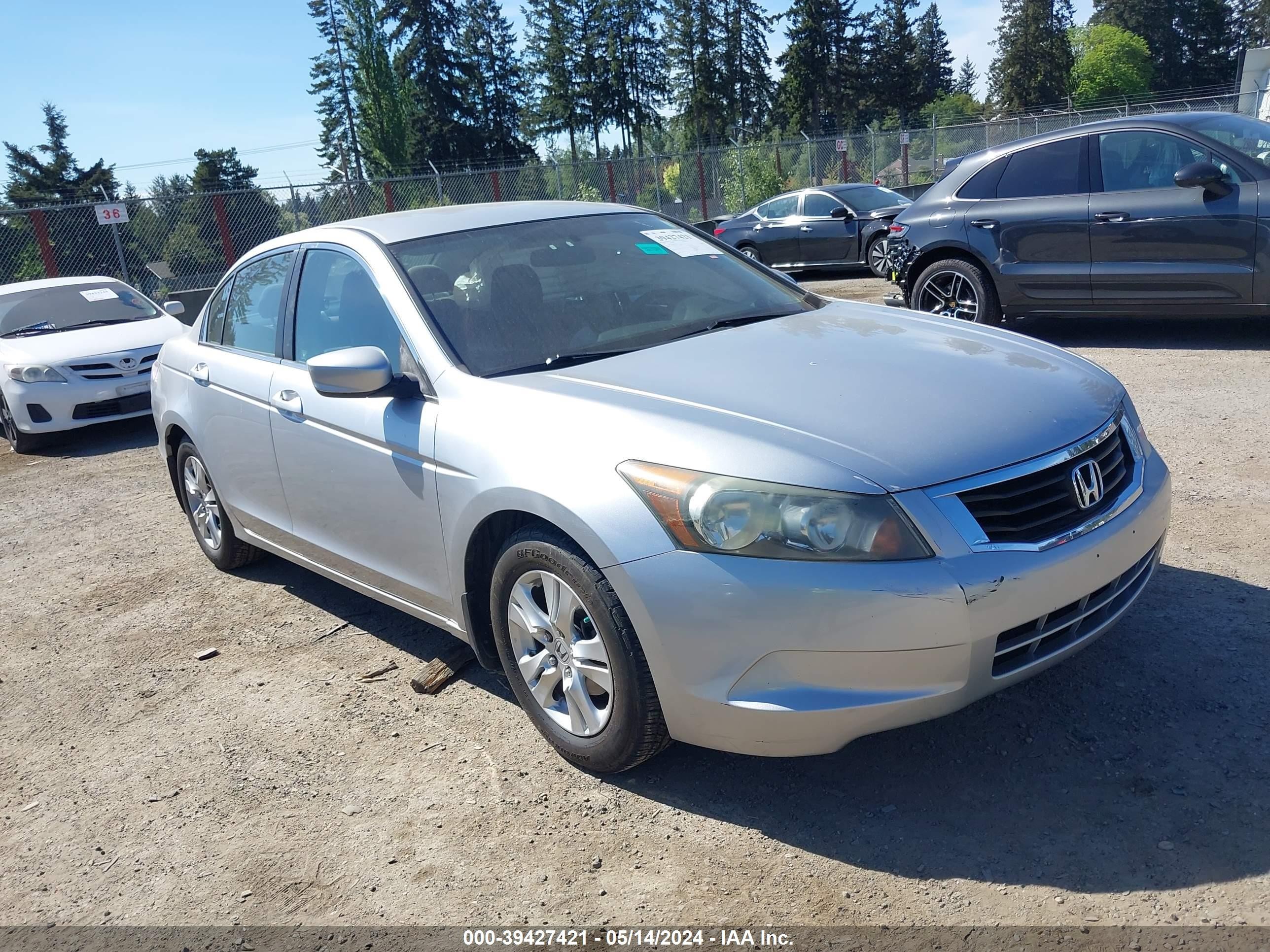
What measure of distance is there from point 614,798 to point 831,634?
953 mm

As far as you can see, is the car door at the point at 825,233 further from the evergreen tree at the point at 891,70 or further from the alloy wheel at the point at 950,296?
the evergreen tree at the point at 891,70

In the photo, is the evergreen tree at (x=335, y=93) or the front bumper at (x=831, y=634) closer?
the front bumper at (x=831, y=634)

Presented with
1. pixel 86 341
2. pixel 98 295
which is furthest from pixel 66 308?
pixel 86 341

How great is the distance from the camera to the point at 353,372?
11.3 ft

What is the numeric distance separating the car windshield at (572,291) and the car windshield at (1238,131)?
4.86 meters

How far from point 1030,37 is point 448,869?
109 m

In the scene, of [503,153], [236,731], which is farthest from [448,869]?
[503,153]

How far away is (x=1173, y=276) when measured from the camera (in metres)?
7.62

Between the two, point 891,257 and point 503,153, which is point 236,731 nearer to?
point 891,257

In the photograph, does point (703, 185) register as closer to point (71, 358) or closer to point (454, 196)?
point (454, 196)

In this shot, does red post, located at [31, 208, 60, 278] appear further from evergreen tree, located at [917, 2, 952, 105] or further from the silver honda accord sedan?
evergreen tree, located at [917, 2, 952, 105]

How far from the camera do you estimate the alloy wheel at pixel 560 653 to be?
2996mm

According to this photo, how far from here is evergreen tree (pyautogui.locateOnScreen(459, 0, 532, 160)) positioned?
73.8 m

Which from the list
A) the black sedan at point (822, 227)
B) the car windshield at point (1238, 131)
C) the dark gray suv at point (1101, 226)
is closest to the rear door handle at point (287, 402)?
the dark gray suv at point (1101, 226)
